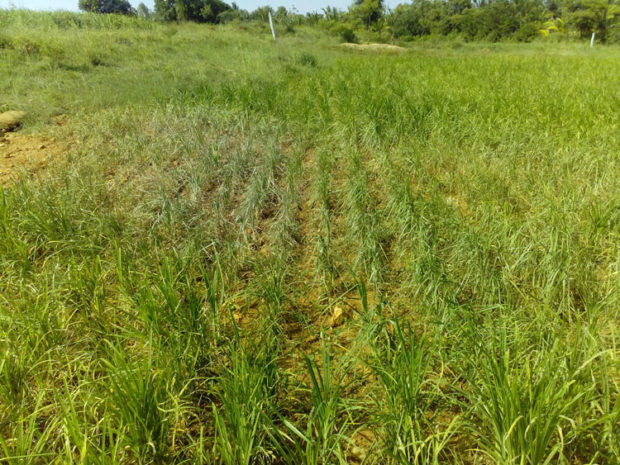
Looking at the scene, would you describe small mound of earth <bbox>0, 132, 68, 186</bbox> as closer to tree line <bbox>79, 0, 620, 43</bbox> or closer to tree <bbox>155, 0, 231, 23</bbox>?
tree line <bbox>79, 0, 620, 43</bbox>

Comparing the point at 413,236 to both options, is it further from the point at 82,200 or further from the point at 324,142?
the point at 82,200

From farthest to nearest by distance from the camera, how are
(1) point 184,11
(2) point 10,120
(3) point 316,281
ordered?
1. (1) point 184,11
2. (2) point 10,120
3. (3) point 316,281

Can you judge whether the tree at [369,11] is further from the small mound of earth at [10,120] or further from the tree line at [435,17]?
the small mound of earth at [10,120]

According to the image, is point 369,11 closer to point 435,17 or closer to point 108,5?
point 435,17

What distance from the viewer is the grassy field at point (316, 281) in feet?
3.26

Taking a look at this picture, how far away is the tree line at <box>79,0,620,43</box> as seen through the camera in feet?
89.7

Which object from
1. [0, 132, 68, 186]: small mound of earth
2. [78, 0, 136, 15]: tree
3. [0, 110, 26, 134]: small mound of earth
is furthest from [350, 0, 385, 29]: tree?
[0, 132, 68, 186]: small mound of earth

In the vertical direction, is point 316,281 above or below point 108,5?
below

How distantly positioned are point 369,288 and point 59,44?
30.8 feet

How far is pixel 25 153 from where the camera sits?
341 centimetres

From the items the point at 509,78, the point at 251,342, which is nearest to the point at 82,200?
the point at 251,342

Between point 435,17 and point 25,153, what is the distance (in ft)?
130

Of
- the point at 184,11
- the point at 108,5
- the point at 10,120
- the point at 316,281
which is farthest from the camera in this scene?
the point at 108,5

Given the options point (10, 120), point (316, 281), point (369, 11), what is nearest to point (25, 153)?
point (10, 120)
